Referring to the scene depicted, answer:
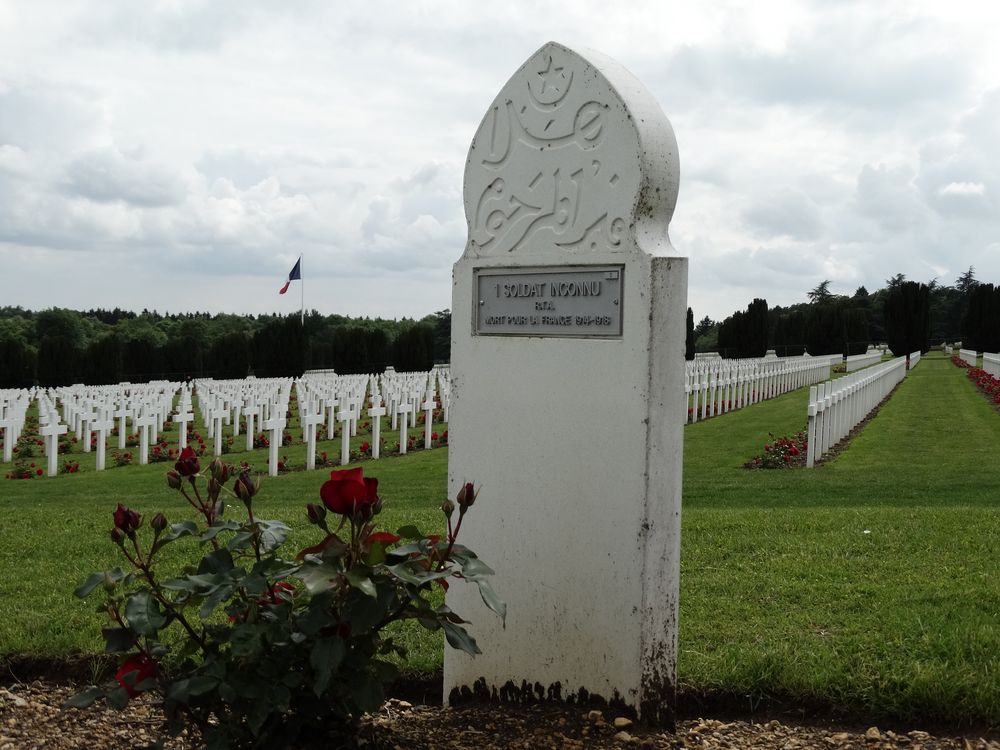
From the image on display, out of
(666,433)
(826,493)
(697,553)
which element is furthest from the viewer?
(826,493)

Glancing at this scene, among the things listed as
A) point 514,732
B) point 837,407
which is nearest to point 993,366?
point 837,407

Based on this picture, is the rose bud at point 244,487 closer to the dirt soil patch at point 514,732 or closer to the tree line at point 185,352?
the dirt soil patch at point 514,732

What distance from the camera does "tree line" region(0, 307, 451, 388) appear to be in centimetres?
4034

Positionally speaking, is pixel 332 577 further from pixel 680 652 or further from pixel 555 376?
pixel 680 652

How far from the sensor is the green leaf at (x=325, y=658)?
2.54 m

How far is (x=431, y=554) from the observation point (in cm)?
287

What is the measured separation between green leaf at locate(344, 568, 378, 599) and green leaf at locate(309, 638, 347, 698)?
16 cm

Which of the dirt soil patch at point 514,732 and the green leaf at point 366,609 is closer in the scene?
the green leaf at point 366,609

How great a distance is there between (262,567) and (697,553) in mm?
3957

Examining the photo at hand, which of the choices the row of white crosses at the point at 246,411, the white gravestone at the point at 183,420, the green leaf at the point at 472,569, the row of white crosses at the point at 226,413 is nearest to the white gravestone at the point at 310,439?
the row of white crosses at the point at 226,413

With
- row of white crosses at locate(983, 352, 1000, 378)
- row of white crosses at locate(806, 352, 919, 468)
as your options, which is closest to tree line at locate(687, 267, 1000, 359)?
row of white crosses at locate(983, 352, 1000, 378)

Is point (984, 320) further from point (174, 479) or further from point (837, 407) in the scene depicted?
point (174, 479)

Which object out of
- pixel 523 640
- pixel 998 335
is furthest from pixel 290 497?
pixel 998 335

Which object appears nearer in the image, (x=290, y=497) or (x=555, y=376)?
(x=555, y=376)
